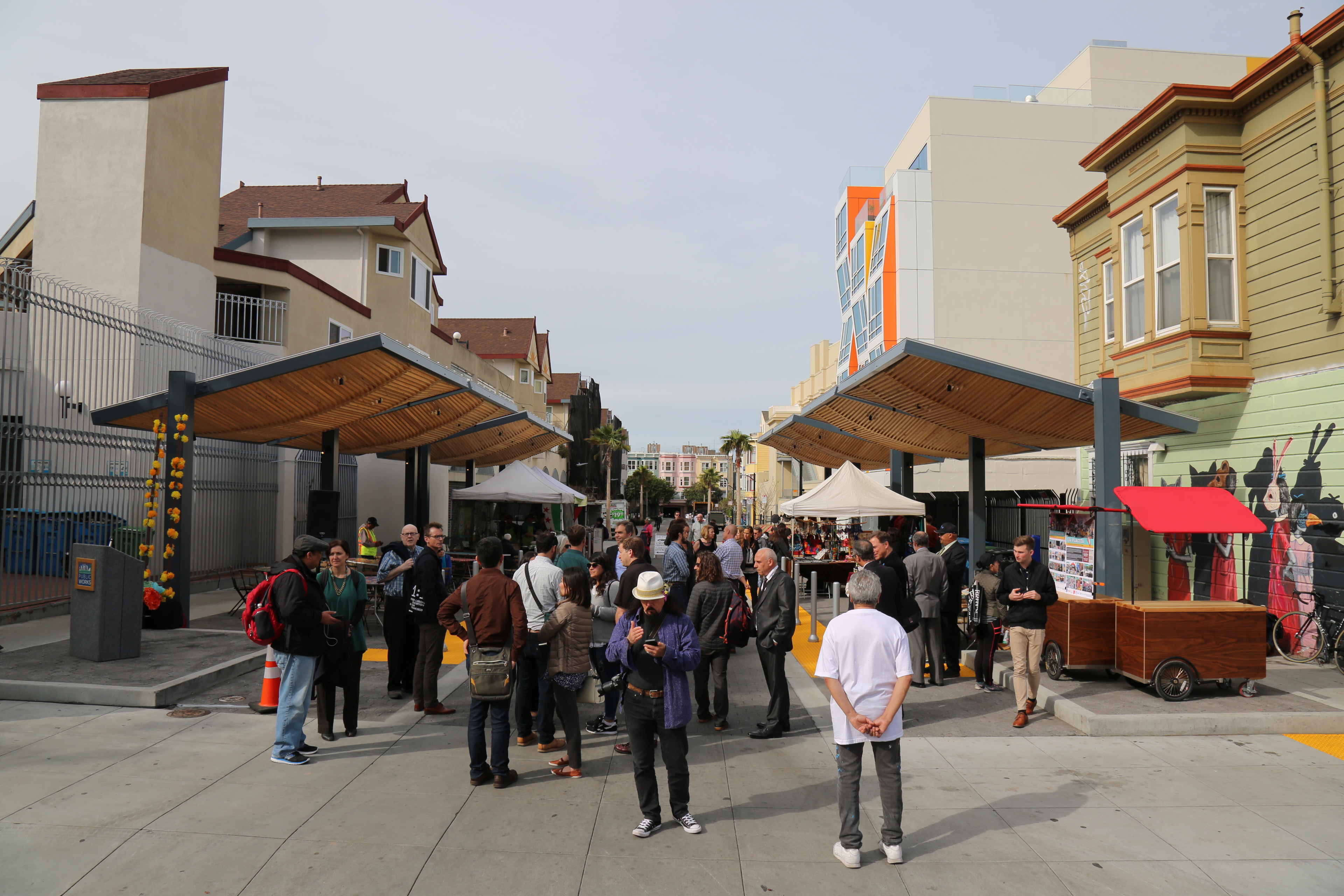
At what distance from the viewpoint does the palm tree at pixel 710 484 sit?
114 metres

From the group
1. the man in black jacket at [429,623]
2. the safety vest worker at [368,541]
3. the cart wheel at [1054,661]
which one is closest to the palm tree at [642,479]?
the safety vest worker at [368,541]

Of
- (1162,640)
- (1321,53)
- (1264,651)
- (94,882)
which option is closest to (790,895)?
(94,882)

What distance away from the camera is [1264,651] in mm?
7906

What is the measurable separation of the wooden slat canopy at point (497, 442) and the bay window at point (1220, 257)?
1397cm

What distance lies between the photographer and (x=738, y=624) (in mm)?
7773

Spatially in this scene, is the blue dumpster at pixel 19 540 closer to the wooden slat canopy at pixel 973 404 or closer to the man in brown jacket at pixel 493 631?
the man in brown jacket at pixel 493 631

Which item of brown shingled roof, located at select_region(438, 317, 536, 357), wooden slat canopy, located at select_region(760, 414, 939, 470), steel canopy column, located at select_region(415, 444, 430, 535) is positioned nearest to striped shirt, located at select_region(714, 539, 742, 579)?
wooden slat canopy, located at select_region(760, 414, 939, 470)

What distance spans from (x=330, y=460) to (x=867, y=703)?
12578 millimetres

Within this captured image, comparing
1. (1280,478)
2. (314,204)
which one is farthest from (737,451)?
(1280,478)

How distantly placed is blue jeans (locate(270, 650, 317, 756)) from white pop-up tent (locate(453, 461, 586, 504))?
12.3 metres

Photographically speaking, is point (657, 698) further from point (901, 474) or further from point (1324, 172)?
point (901, 474)

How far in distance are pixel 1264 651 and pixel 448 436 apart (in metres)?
16.1

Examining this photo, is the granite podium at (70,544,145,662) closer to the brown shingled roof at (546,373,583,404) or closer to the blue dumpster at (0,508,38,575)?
the blue dumpster at (0,508,38,575)

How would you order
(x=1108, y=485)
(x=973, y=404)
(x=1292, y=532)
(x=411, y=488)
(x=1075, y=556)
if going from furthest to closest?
1. (x=411, y=488)
2. (x=973, y=404)
3. (x=1292, y=532)
4. (x=1075, y=556)
5. (x=1108, y=485)
